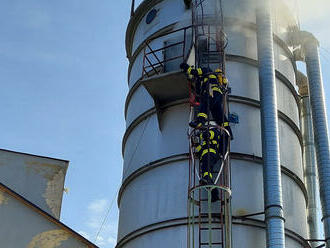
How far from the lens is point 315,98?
13.3 m

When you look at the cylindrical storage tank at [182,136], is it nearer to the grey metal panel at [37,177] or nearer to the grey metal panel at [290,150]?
the grey metal panel at [290,150]

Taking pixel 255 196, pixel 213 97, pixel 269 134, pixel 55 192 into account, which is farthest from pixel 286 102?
pixel 55 192

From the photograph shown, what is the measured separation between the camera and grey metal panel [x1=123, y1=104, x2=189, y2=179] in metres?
12.0

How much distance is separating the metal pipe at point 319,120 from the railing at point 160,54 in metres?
3.30

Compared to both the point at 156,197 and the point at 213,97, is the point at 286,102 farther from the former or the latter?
the point at 156,197

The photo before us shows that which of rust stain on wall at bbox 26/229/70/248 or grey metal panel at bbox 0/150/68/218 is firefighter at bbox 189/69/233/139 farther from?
rust stain on wall at bbox 26/229/70/248

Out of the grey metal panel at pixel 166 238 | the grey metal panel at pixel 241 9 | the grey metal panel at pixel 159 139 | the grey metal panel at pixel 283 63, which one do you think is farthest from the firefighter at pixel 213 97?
the grey metal panel at pixel 241 9

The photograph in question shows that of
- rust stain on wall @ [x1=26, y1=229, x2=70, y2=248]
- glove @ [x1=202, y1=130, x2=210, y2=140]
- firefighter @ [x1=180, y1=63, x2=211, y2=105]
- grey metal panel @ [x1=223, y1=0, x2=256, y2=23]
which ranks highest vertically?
grey metal panel @ [x1=223, y1=0, x2=256, y2=23]

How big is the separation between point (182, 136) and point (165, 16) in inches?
144

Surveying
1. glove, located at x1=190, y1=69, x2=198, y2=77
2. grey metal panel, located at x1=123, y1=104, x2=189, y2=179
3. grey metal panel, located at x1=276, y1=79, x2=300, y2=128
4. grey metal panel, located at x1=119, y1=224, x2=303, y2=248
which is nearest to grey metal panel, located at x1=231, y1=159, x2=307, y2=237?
grey metal panel, located at x1=119, y1=224, x2=303, y2=248

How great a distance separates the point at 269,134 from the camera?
36.5 ft

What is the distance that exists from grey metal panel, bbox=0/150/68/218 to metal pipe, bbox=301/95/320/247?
22.4 ft

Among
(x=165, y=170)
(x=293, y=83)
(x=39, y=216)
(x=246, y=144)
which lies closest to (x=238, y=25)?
(x=293, y=83)

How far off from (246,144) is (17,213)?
16.6 ft
